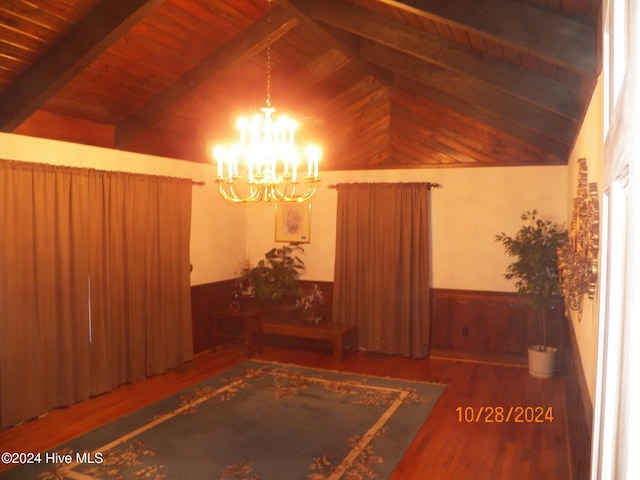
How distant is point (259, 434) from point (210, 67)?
141 inches

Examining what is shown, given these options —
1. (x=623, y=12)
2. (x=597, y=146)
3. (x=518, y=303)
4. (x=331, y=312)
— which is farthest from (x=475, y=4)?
(x=331, y=312)

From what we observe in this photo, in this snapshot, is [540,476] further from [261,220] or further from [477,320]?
[261,220]

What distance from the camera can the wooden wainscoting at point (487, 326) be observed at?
5.88m

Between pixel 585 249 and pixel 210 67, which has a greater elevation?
pixel 210 67

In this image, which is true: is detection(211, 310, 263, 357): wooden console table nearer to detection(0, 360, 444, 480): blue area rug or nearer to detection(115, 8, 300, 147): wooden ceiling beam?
detection(0, 360, 444, 480): blue area rug

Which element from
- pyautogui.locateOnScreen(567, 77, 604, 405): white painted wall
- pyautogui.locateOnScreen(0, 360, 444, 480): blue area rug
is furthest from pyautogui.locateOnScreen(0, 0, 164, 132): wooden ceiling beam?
pyautogui.locateOnScreen(567, 77, 604, 405): white painted wall

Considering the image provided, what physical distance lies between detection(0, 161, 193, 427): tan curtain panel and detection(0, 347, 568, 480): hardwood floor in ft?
0.86

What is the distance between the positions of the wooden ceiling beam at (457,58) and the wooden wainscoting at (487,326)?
293cm

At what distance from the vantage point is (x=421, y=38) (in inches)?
159

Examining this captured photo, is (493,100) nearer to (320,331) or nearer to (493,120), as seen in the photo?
(493,120)

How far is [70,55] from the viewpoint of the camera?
383cm

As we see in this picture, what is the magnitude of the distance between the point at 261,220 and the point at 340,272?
5.05 feet

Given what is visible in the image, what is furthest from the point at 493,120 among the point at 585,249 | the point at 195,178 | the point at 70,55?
the point at 70,55
